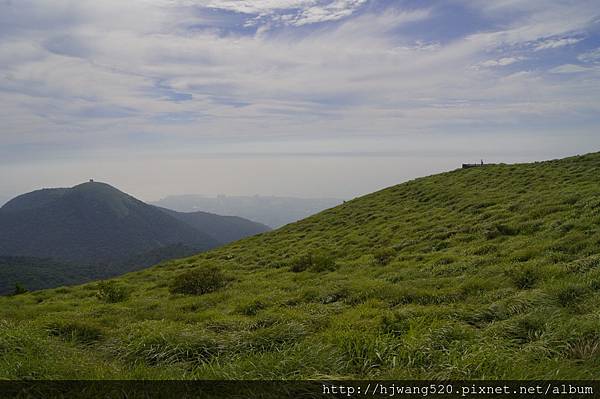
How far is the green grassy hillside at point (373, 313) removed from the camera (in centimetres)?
598

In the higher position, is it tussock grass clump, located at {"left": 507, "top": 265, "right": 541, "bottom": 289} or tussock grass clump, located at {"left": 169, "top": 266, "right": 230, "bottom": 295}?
tussock grass clump, located at {"left": 507, "top": 265, "right": 541, "bottom": 289}

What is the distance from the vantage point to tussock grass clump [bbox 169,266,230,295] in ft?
51.6

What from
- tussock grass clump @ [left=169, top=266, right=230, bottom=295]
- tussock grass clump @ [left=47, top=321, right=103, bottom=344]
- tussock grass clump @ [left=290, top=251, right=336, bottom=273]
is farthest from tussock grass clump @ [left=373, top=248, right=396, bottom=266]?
tussock grass clump @ [left=47, top=321, right=103, bottom=344]

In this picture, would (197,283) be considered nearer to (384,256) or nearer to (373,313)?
(384,256)

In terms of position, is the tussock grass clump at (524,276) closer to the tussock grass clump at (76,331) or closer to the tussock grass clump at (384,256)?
the tussock grass clump at (384,256)

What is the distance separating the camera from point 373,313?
29.9ft

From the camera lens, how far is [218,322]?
9.27m

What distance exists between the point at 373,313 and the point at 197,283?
8.98 meters

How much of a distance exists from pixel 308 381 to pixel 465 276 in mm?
7875

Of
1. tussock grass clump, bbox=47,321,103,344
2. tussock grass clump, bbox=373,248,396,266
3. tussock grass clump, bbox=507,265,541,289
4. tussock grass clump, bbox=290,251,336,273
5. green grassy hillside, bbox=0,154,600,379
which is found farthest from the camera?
tussock grass clump, bbox=290,251,336,273

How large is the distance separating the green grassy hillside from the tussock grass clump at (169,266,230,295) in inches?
3.0

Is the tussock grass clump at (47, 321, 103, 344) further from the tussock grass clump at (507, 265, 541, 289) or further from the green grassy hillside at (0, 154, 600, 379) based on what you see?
the tussock grass clump at (507, 265, 541, 289)

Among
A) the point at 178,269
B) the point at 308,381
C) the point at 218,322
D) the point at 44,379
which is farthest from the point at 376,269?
the point at 178,269

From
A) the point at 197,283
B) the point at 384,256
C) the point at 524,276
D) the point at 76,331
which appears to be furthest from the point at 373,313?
the point at 197,283
